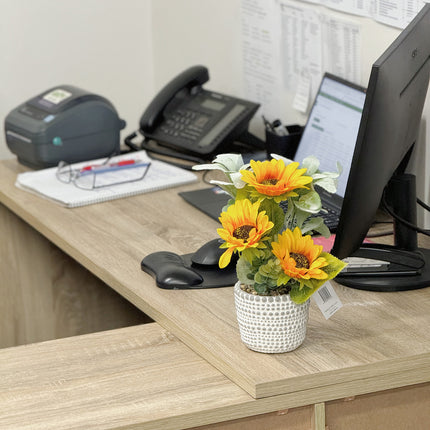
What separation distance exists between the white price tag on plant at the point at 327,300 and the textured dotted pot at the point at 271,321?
0.12ft

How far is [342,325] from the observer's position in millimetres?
1331

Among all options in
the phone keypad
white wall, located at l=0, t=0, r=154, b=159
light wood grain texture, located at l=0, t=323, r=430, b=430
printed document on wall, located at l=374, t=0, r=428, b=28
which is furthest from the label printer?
light wood grain texture, located at l=0, t=323, r=430, b=430

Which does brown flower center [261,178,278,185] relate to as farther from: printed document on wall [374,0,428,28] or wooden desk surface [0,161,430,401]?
printed document on wall [374,0,428,28]

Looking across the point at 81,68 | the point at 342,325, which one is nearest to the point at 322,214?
the point at 342,325

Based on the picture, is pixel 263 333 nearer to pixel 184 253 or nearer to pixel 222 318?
pixel 222 318

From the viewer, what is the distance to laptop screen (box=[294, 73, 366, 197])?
1817 millimetres

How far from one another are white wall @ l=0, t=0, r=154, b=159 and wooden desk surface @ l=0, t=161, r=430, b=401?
3.29 feet

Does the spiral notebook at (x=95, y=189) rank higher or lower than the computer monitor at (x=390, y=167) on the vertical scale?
lower

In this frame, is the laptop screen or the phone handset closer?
the laptop screen

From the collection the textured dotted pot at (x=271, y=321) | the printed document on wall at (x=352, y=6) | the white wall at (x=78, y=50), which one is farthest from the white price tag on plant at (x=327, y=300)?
the white wall at (x=78, y=50)

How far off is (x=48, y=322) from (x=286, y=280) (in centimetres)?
130

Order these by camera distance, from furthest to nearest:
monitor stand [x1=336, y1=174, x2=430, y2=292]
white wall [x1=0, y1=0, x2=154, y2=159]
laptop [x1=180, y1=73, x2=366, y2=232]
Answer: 1. white wall [x1=0, y1=0, x2=154, y2=159]
2. laptop [x1=180, y1=73, x2=366, y2=232]
3. monitor stand [x1=336, y1=174, x2=430, y2=292]

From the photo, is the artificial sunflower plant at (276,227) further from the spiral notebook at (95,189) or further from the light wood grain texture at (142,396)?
the spiral notebook at (95,189)

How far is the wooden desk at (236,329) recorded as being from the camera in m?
1.20
